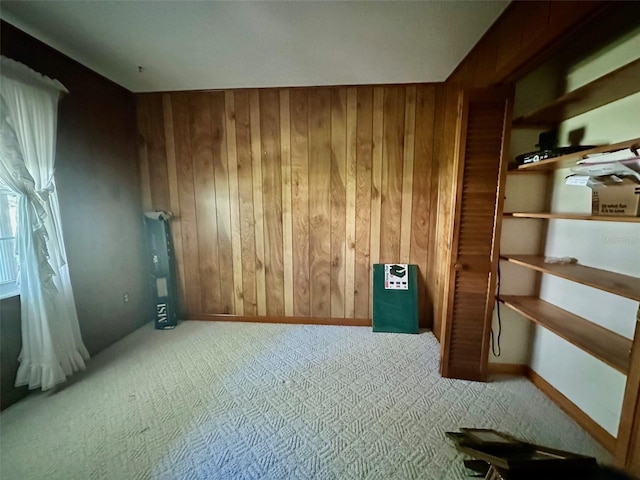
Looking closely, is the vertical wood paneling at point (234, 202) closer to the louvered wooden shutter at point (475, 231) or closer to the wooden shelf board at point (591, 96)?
the louvered wooden shutter at point (475, 231)

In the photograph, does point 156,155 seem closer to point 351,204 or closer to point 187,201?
point 187,201

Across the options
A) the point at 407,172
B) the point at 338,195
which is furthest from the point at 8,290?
the point at 407,172

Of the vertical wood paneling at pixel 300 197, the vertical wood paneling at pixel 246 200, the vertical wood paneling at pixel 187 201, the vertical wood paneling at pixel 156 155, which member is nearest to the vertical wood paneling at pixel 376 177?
the vertical wood paneling at pixel 300 197

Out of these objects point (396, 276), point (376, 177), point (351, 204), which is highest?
point (376, 177)

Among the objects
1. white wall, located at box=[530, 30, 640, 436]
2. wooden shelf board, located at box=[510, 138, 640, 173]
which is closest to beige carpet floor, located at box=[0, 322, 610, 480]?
white wall, located at box=[530, 30, 640, 436]

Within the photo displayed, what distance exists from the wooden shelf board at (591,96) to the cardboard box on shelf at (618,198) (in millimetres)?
435

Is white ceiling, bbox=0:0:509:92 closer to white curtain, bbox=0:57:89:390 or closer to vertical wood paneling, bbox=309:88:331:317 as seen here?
vertical wood paneling, bbox=309:88:331:317

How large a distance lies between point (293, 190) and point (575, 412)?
2.62 metres

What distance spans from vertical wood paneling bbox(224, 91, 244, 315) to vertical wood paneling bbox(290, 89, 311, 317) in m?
0.60

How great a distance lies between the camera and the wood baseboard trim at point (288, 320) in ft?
8.78

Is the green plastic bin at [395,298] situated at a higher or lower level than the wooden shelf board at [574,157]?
lower

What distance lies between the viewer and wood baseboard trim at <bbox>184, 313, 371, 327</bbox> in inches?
105

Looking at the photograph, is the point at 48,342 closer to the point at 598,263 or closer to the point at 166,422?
the point at 166,422

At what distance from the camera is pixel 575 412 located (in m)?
1.49
